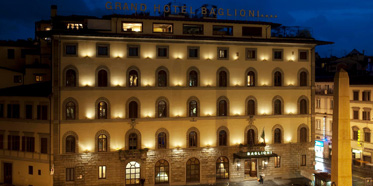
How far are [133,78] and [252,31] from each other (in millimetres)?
15904

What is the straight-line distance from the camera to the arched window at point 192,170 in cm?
4469

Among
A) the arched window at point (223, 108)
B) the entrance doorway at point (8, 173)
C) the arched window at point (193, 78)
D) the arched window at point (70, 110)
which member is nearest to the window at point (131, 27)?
the arched window at point (193, 78)

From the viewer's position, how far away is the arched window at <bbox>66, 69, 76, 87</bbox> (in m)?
40.8

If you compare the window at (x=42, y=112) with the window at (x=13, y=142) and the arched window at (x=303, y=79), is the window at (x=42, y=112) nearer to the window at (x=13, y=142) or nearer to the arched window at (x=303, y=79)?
the window at (x=13, y=142)

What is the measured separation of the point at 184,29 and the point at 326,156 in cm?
3424

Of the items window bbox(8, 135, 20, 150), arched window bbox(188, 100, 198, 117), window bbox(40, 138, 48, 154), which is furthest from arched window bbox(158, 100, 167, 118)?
window bbox(8, 135, 20, 150)

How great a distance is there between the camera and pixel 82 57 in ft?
135

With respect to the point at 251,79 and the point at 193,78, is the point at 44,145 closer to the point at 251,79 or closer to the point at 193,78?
the point at 193,78

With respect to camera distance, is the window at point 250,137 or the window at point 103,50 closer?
the window at point 103,50

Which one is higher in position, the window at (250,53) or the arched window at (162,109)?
the window at (250,53)

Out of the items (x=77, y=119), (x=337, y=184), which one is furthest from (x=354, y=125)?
(x=77, y=119)

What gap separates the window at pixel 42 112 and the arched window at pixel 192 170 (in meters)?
16.5

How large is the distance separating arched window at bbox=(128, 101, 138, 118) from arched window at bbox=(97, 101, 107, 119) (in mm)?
2586

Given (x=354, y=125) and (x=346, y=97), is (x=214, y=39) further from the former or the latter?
(x=354, y=125)
